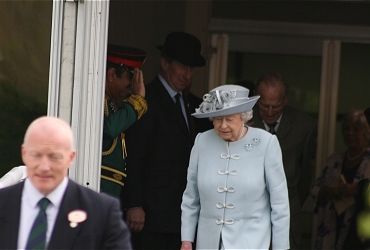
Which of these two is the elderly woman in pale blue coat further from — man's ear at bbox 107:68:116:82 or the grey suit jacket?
the grey suit jacket

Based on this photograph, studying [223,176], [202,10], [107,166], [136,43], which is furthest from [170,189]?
[202,10]

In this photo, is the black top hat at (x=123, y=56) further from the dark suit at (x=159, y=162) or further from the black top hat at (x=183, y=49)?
the black top hat at (x=183, y=49)

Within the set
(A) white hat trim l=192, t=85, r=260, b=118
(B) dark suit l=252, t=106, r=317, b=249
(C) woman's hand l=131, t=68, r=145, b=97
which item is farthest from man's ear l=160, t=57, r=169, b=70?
(A) white hat trim l=192, t=85, r=260, b=118

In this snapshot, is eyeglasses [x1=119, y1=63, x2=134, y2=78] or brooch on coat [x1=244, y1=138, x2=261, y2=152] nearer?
brooch on coat [x1=244, y1=138, x2=261, y2=152]

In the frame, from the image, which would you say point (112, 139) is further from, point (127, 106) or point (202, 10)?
point (202, 10)

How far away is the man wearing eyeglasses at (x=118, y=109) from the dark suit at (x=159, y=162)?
0.39ft

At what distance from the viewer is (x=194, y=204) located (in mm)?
5281

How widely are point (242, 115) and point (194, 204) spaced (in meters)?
0.62

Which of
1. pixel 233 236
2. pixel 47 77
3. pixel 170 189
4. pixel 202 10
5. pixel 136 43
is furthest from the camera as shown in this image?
pixel 202 10

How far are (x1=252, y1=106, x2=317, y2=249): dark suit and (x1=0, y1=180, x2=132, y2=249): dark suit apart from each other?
3456 mm

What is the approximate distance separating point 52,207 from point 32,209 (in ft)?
0.25

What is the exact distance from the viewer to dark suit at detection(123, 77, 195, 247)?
5977 millimetres

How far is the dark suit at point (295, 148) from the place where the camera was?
22.4ft

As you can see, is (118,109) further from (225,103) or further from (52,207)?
(52,207)
